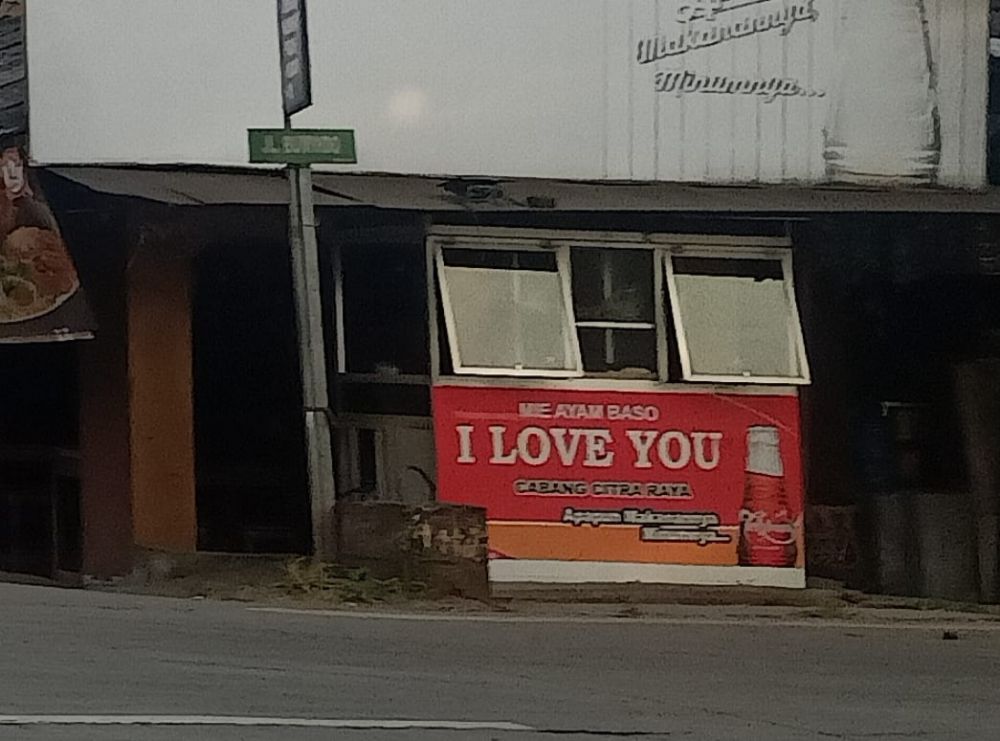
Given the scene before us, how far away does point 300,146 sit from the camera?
35.3 feet

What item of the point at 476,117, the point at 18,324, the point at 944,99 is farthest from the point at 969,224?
the point at 18,324

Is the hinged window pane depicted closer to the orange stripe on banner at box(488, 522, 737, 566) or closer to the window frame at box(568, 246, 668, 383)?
the window frame at box(568, 246, 668, 383)

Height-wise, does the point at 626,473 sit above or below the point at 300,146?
below

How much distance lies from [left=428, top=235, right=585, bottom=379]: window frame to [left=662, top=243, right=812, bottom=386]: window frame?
79 centimetres

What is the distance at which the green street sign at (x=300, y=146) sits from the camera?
1072 centimetres

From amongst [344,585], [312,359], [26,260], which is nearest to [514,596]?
[344,585]

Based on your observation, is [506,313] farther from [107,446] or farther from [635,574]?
[107,446]

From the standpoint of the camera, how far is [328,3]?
11.6m

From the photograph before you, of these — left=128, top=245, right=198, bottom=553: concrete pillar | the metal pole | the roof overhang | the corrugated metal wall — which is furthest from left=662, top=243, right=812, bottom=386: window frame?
left=128, top=245, right=198, bottom=553: concrete pillar

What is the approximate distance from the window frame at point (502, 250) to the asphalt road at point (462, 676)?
7.50 feet

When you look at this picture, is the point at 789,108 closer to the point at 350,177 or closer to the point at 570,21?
the point at 570,21

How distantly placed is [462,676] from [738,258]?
538 cm

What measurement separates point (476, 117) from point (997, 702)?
227 inches

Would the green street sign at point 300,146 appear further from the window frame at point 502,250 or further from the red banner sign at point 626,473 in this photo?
the red banner sign at point 626,473
